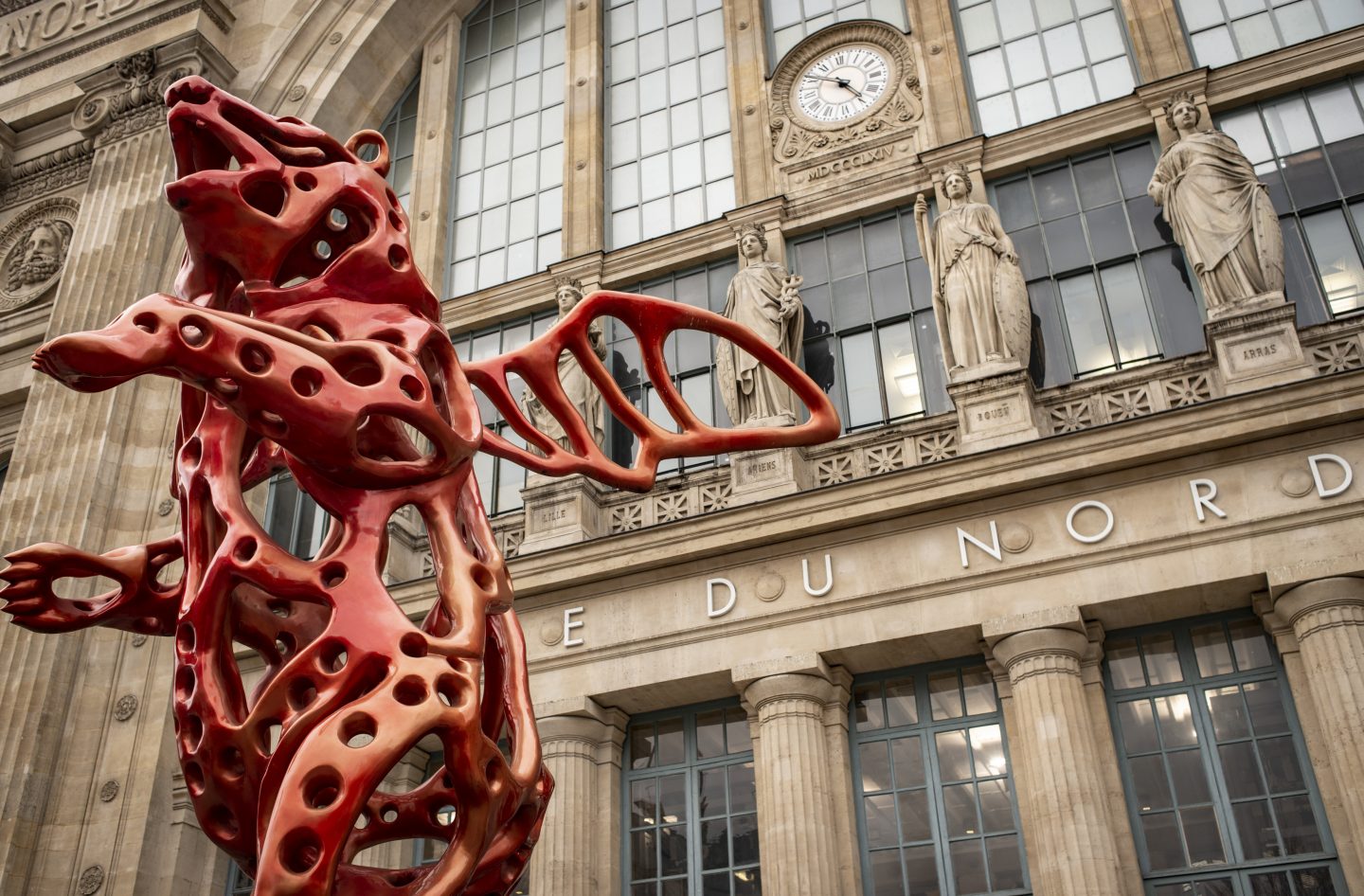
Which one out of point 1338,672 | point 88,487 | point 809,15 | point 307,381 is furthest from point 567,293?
point 307,381

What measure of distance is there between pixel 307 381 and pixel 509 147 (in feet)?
60.4

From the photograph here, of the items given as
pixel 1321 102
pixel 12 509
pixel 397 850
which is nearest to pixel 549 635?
pixel 397 850

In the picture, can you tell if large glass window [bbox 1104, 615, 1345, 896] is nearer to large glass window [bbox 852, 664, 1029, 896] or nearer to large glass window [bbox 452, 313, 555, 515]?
large glass window [bbox 852, 664, 1029, 896]

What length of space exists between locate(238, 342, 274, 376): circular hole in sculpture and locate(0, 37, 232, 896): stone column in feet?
44.7

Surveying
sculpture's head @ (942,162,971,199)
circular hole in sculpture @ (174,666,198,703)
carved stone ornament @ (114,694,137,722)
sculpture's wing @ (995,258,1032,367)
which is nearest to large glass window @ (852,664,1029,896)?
sculpture's wing @ (995,258,1032,367)

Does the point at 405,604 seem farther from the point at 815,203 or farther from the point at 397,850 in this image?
the point at 815,203

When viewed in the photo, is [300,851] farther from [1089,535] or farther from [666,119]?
[666,119]

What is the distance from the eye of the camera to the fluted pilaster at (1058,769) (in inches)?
471

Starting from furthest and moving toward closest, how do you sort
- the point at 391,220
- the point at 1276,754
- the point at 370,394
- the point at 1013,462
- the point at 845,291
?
the point at 845,291 < the point at 1013,462 < the point at 1276,754 < the point at 391,220 < the point at 370,394

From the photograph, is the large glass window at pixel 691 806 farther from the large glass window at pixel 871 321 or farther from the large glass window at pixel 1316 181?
the large glass window at pixel 1316 181

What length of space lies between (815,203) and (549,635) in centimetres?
766

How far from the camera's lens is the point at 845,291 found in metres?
18.0

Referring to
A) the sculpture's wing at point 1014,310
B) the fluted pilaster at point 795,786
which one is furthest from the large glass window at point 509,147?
the fluted pilaster at point 795,786

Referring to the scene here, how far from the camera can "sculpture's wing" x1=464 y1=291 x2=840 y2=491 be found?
21.9 feet
